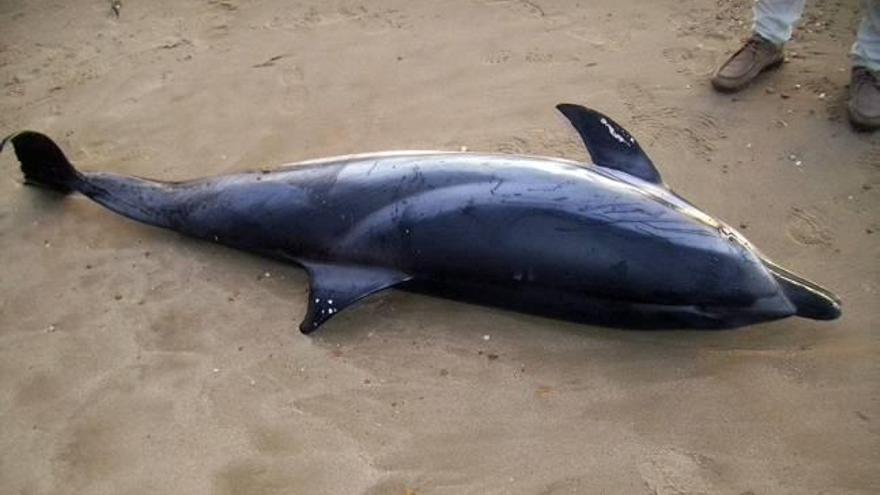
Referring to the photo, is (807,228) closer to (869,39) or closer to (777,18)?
(869,39)

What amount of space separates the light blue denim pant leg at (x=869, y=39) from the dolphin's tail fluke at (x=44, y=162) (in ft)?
15.3

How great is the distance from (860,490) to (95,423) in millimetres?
3218

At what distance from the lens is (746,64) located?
4.86 metres

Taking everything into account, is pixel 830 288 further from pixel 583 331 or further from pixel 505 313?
pixel 505 313

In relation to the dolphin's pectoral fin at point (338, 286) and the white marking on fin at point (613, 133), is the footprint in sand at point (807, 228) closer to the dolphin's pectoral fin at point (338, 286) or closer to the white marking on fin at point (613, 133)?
the white marking on fin at point (613, 133)

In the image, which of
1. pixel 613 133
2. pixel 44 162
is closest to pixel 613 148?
pixel 613 133

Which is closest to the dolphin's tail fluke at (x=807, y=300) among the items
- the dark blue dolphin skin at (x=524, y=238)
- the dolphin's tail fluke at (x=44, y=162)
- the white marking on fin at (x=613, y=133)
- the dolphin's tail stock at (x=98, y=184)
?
the dark blue dolphin skin at (x=524, y=238)

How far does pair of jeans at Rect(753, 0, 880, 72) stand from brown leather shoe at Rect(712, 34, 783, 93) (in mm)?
54

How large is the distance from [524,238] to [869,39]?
2.74 m

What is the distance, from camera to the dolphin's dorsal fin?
3713mm

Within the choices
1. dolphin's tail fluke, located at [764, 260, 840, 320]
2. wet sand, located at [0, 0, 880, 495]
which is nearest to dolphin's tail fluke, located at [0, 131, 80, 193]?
wet sand, located at [0, 0, 880, 495]

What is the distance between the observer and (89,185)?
457 centimetres

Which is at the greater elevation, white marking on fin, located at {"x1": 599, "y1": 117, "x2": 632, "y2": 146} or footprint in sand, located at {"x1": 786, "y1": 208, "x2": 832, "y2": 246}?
white marking on fin, located at {"x1": 599, "y1": 117, "x2": 632, "y2": 146}

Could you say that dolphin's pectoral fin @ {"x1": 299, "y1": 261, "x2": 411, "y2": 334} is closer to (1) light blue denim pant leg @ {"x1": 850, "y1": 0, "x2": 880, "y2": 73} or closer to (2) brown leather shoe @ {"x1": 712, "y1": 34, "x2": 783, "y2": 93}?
(2) brown leather shoe @ {"x1": 712, "y1": 34, "x2": 783, "y2": 93}
